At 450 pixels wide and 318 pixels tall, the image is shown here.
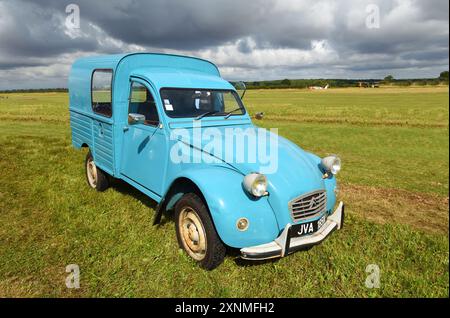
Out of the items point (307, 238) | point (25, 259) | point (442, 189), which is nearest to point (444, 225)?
point (442, 189)

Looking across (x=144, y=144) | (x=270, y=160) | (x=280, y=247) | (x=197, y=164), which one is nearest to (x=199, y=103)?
(x=144, y=144)

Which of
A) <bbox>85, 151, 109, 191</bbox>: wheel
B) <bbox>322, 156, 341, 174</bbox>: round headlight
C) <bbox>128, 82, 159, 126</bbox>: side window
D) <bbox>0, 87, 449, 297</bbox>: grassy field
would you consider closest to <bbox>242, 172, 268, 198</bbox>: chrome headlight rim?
<bbox>0, 87, 449, 297</bbox>: grassy field

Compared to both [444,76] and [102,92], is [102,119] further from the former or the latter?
[444,76]

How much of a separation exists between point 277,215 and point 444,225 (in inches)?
135

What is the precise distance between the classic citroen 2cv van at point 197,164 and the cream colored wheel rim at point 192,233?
0.05 ft

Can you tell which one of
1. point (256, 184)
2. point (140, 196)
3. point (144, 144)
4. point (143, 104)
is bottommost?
point (140, 196)

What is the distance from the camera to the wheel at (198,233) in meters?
3.70

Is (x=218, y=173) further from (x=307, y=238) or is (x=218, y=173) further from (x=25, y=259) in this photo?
(x=25, y=259)

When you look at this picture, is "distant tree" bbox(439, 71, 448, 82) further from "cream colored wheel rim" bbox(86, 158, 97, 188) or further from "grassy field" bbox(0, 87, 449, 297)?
"cream colored wheel rim" bbox(86, 158, 97, 188)

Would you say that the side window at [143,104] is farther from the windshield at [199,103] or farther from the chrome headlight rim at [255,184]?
the chrome headlight rim at [255,184]

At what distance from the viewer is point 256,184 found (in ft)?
11.6

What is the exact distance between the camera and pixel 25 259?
4.12 metres

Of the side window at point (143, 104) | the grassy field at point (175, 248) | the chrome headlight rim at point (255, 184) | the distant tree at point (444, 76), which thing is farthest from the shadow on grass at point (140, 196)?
the distant tree at point (444, 76)

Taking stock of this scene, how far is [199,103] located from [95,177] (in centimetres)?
306
